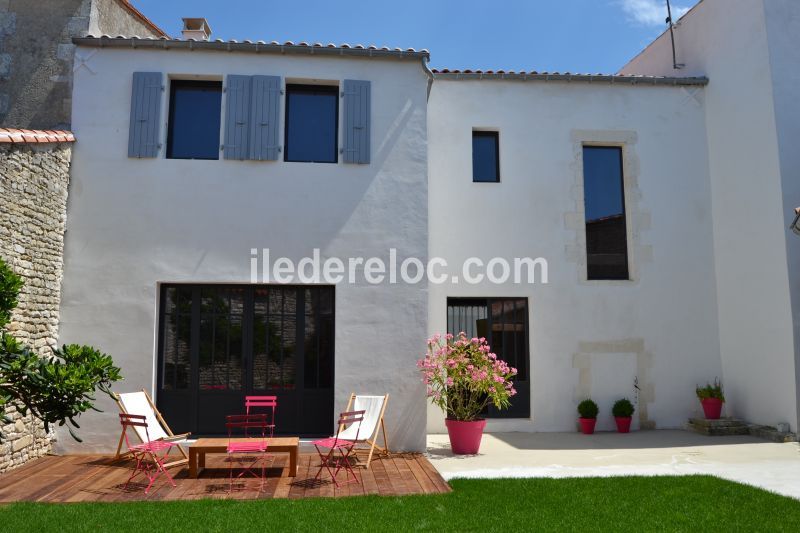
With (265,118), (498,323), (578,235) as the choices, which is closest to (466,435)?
(498,323)

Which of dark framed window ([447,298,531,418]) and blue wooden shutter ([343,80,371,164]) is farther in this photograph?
dark framed window ([447,298,531,418])

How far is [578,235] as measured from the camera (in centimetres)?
1038

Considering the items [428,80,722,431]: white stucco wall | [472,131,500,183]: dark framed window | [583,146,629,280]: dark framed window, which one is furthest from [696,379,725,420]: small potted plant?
[472,131,500,183]: dark framed window

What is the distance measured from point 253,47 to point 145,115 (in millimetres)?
1715

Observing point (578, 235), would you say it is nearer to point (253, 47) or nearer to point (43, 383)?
point (253, 47)

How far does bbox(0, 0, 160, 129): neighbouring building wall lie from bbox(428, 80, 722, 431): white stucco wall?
5344mm

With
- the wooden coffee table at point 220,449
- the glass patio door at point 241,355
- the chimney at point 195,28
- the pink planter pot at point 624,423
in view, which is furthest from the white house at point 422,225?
the chimney at point 195,28

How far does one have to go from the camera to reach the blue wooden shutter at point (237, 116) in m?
8.34

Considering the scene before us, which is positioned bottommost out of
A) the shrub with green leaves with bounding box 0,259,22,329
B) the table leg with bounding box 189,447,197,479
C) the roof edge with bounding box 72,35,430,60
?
the table leg with bounding box 189,447,197,479

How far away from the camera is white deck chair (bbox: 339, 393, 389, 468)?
727cm

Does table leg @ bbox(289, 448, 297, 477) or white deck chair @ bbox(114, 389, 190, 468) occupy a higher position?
white deck chair @ bbox(114, 389, 190, 468)

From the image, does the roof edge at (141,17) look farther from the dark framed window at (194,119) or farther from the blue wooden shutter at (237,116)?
the blue wooden shutter at (237,116)

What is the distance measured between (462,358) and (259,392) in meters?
2.73

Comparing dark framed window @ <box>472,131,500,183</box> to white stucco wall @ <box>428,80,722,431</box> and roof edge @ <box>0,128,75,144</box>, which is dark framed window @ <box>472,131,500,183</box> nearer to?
white stucco wall @ <box>428,80,722,431</box>
